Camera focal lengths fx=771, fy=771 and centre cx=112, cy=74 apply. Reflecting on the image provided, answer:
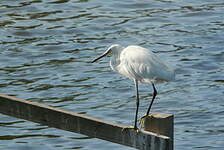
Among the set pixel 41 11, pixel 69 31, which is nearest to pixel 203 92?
pixel 69 31

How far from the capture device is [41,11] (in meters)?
14.2

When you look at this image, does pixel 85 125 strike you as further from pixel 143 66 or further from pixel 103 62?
pixel 103 62

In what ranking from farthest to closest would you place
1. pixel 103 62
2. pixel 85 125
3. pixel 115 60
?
pixel 103 62, pixel 115 60, pixel 85 125

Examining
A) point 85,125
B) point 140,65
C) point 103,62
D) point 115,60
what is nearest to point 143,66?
point 140,65

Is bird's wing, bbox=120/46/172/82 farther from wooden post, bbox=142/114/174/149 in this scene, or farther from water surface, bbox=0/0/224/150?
water surface, bbox=0/0/224/150

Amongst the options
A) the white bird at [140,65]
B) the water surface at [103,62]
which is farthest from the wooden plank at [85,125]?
the water surface at [103,62]

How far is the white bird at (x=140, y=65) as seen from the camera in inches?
229

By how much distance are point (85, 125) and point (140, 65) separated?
977 millimetres

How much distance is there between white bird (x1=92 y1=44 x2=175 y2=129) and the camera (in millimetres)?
5812

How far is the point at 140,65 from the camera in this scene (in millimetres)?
5945

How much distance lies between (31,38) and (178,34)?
8.06 ft

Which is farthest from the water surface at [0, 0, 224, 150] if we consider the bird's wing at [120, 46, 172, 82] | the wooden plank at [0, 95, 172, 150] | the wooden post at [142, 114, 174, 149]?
the wooden post at [142, 114, 174, 149]

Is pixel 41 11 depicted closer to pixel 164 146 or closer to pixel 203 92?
pixel 203 92

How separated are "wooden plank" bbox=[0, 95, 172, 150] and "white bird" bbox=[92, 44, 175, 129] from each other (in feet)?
2.28
